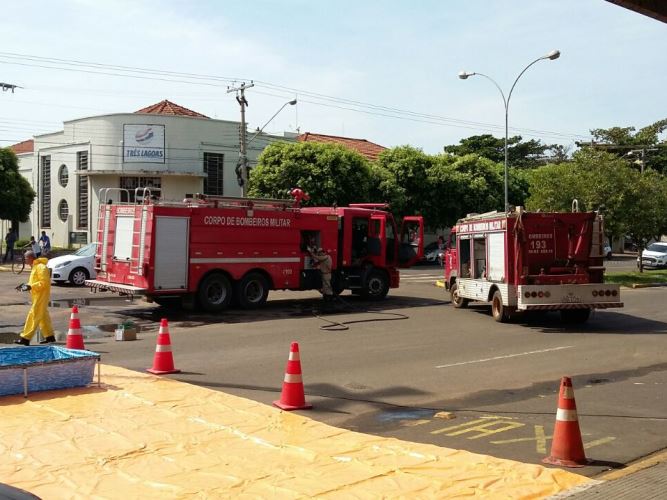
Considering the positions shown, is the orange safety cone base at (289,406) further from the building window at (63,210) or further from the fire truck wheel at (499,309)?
the building window at (63,210)

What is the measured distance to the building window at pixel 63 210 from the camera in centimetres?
4575

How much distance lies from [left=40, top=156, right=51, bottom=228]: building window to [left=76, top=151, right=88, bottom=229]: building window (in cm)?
397

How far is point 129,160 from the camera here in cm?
4212

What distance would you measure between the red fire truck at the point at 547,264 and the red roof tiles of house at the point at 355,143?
39125mm

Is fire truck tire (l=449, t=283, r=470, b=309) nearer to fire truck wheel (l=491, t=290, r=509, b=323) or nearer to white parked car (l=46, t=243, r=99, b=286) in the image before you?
fire truck wheel (l=491, t=290, r=509, b=323)

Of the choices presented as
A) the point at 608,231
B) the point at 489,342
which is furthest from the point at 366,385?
the point at 608,231

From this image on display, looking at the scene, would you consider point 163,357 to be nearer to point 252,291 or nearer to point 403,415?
point 403,415

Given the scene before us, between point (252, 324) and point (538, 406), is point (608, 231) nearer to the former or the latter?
point (252, 324)

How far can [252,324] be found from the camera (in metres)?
16.3

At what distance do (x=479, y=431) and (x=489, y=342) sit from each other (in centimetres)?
660

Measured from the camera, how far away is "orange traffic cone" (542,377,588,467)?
6230 mm

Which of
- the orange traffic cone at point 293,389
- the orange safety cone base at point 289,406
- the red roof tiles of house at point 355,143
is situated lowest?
the orange safety cone base at point 289,406

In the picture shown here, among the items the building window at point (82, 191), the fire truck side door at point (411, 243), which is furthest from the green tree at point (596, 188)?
the building window at point (82, 191)

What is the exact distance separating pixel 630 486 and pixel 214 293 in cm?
1360
